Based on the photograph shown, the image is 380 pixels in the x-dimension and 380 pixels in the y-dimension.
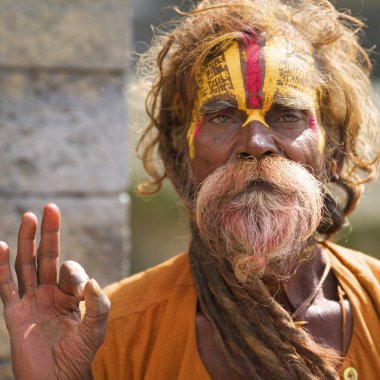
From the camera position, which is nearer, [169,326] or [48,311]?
[48,311]

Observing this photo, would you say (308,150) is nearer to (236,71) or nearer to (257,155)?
(257,155)

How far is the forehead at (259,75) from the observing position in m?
2.40

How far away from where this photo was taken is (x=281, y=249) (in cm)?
224

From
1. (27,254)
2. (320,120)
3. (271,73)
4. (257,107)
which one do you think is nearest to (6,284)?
(27,254)

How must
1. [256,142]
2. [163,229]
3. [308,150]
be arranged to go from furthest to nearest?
[163,229]
[308,150]
[256,142]

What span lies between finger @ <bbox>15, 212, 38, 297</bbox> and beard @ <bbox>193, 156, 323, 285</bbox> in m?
0.54

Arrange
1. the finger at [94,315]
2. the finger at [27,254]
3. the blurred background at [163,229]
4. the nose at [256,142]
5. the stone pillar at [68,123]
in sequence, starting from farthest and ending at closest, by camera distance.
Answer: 1. the blurred background at [163,229]
2. the stone pillar at [68,123]
3. the nose at [256,142]
4. the finger at [27,254]
5. the finger at [94,315]

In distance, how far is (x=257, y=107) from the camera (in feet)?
7.86

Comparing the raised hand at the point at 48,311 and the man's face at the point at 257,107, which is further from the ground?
the man's face at the point at 257,107

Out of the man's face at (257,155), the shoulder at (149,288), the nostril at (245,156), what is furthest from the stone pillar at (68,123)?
the nostril at (245,156)

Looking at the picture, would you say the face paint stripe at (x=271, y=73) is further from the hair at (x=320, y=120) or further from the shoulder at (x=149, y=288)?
the shoulder at (x=149, y=288)

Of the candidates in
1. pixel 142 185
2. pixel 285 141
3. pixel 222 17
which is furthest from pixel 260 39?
pixel 142 185

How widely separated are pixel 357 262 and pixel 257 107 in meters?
0.74

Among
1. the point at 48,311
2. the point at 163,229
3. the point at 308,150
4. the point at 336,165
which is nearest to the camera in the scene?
the point at 48,311
